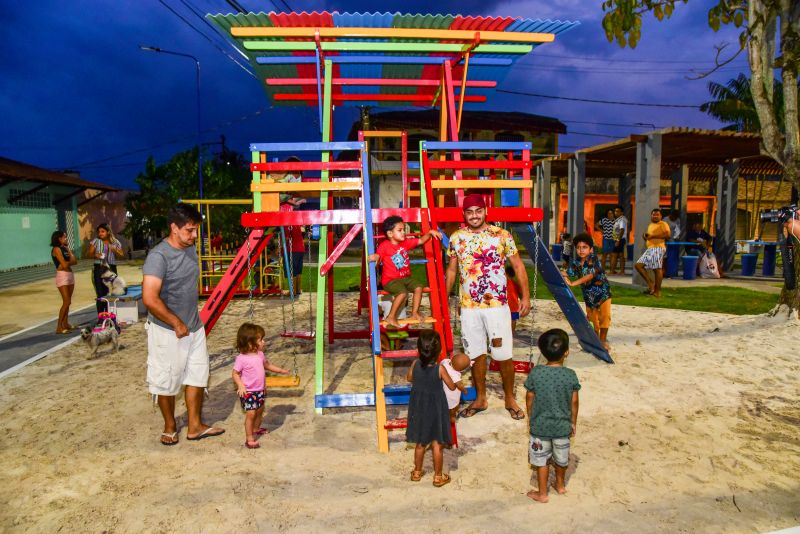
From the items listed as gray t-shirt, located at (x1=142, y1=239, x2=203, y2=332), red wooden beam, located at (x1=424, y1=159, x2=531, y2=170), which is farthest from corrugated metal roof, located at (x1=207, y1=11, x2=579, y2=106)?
gray t-shirt, located at (x1=142, y1=239, x2=203, y2=332)

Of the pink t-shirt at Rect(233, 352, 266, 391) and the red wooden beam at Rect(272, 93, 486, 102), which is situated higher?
the red wooden beam at Rect(272, 93, 486, 102)

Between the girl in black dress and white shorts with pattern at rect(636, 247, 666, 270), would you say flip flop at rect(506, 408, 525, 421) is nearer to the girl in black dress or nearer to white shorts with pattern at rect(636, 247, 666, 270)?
the girl in black dress

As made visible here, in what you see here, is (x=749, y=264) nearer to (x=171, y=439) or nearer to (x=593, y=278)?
(x=593, y=278)

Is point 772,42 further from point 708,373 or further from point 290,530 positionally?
point 290,530

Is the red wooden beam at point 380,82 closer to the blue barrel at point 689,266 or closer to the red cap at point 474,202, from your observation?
the red cap at point 474,202

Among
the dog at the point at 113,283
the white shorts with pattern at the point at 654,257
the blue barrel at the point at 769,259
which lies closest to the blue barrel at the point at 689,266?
the blue barrel at the point at 769,259

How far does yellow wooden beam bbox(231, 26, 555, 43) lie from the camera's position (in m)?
5.99

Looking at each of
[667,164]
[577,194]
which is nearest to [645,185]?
[577,194]

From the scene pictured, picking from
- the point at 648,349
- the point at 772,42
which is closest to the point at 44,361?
the point at 648,349

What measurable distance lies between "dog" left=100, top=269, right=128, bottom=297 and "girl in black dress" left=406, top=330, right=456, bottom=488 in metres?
7.13

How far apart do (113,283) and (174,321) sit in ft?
18.4

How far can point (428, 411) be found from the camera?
3.75 m

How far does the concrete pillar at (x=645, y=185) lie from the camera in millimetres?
13883

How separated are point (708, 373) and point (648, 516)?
3.65 m
